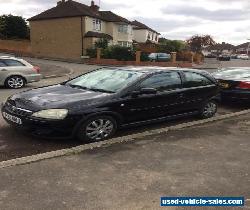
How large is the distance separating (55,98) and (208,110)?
13.7ft

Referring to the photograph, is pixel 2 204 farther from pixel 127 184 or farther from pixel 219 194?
pixel 219 194

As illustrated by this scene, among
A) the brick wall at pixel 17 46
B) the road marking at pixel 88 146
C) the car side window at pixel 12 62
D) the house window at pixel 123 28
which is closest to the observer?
the road marking at pixel 88 146

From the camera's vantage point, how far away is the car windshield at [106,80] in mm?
7463

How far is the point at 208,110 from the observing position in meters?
9.35

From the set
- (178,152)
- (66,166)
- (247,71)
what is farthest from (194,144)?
(247,71)

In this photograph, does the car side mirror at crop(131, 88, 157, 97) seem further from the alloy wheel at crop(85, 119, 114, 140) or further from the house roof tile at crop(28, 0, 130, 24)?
the house roof tile at crop(28, 0, 130, 24)

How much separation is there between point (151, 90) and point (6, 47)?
4554cm

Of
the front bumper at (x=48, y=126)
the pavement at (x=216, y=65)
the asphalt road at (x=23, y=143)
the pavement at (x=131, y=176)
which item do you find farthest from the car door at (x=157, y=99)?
the pavement at (x=216, y=65)

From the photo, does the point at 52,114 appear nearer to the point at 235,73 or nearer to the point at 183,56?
the point at 235,73

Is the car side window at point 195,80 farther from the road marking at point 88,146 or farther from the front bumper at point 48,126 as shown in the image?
the front bumper at point 48,126

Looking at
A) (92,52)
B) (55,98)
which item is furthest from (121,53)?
(55,98)

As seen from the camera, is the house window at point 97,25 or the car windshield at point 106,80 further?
the house window at point 97,25

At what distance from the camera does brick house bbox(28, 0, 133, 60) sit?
1797 inches

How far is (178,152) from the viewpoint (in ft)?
21.0
